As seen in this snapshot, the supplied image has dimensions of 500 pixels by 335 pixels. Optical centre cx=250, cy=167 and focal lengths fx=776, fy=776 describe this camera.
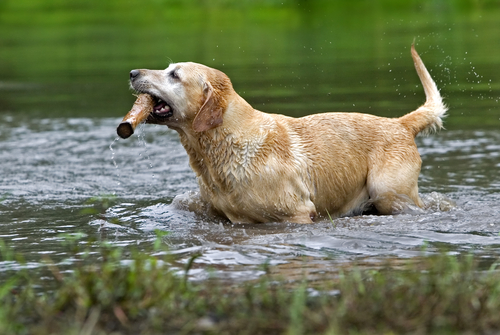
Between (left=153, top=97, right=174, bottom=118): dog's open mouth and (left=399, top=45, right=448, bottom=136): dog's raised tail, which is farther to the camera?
(left=399, top=45, right=448, bottom=136): dog's raised tail

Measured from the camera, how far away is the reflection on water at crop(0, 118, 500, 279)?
6.28 m

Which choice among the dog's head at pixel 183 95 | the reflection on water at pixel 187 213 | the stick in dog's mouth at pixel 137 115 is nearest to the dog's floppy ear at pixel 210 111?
the dog's head at pixel 183 95

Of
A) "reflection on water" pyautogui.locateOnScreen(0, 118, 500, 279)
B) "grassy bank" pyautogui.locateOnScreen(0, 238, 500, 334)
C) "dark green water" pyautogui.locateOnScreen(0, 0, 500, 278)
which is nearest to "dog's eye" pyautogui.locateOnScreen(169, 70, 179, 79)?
"reflection on water" pyautogui.locateOnScreen(0, 118, 500, 279)

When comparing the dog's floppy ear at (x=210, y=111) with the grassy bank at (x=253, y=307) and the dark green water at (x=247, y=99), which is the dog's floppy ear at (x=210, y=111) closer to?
the dark green water at (x=247, y=99)

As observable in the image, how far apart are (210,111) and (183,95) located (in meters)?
0.30

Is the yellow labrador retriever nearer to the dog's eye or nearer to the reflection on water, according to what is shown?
the dog's eye

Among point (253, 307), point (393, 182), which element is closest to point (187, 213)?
point (393, 182)

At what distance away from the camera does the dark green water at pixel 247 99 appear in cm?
693

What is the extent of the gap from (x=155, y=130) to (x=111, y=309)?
9751mm

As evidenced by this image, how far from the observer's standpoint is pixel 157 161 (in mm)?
11773

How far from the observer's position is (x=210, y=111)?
734 centimetres

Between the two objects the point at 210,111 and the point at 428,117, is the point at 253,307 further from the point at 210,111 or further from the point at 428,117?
the point at 428,117

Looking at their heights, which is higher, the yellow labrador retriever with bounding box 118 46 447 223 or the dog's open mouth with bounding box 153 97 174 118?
the dog's open mouth with bounding box 153 97 174 118

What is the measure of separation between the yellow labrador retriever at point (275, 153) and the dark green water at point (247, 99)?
0.33 meters
